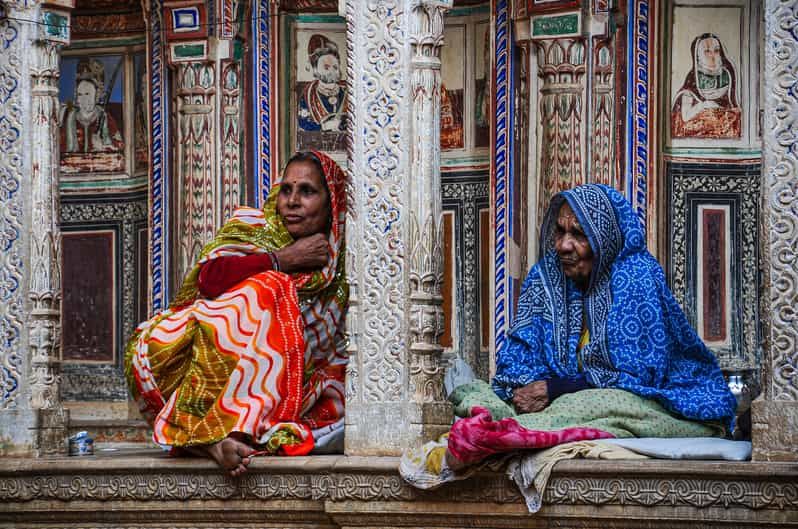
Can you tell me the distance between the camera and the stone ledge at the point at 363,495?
7.47 meters

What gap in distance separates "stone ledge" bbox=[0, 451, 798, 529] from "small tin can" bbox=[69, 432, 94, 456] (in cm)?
18

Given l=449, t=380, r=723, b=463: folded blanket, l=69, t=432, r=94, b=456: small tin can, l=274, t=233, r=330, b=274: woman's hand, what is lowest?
l=69, t=432, r=94, b=456: small tin can

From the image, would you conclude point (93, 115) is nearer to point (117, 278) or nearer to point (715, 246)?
point (117, 278)

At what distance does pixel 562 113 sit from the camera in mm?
10602

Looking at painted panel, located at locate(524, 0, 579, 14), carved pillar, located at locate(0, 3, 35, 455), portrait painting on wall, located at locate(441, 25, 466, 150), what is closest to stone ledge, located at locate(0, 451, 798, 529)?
carved pillar, located at locate(0, 3, 35, 455)

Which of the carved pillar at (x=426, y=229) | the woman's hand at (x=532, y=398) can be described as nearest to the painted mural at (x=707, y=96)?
the carved pillar at (x=426, y=229)

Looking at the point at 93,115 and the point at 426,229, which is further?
the point at 93,115

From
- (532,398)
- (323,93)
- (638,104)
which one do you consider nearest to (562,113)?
(638,104)

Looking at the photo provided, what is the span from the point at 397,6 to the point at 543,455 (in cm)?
224

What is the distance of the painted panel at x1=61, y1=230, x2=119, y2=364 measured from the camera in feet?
38.7

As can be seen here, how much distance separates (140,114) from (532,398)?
437 cm

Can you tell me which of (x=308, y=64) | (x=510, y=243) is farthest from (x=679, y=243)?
(x=308, y=64)

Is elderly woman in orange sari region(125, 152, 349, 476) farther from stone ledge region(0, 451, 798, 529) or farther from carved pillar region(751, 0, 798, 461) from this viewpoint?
carved pillar region(751, 0, 798, 461)

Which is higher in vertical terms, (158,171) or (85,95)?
(85,95)
